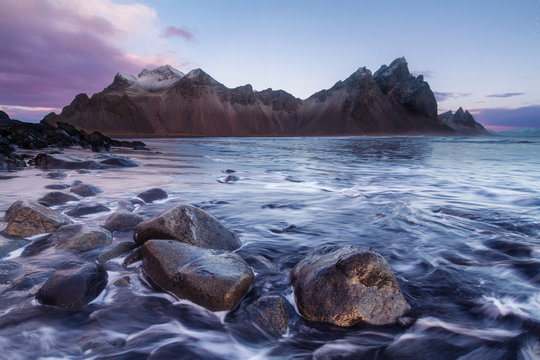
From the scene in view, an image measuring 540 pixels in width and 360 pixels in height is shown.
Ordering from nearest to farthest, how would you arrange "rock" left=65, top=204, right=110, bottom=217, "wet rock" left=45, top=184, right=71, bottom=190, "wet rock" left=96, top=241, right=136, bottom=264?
"wet rock" left=96, top=241, right=136, bottom=264 → "rock" left=65, top=204, right=110, bottom=217 → "wet rock" left=45, top=184, right=71, bottom=190

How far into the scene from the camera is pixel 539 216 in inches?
214

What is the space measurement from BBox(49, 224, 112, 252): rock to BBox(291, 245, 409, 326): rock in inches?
92.8

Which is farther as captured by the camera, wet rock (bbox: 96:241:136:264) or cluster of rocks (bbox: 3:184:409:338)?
wet rock (bbox: 96:241:136:264)

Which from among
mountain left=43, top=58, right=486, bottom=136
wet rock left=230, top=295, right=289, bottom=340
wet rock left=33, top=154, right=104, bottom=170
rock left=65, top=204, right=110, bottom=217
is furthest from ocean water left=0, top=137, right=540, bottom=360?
mountain left=43, top=58, right=486, bottom=136

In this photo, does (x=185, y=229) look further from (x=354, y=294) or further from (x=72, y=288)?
(x=354, y=294)

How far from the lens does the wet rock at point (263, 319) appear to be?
216 cm

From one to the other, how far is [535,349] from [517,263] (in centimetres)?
157

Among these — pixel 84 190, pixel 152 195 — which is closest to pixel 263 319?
pixel 152 195

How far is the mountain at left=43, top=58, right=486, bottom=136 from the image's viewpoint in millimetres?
140000

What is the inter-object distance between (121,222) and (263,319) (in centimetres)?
268

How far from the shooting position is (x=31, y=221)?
365cm

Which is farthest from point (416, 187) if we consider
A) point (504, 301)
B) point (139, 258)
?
point (139, 258)

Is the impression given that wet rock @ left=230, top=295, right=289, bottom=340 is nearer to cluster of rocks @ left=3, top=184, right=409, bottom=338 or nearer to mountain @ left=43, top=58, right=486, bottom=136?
cluster of rocks @ left=3, top=184, right=409, bottom=338

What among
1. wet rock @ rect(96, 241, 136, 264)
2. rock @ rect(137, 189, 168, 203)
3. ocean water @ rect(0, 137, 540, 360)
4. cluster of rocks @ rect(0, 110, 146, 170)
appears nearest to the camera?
ocean water @ rect(0, 137, 540, 360)
